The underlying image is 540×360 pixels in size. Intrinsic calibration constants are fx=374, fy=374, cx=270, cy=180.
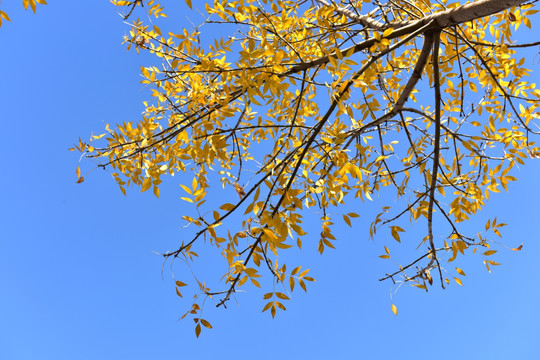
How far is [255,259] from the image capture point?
1669 millimetres

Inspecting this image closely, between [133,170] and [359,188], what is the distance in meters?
1.46

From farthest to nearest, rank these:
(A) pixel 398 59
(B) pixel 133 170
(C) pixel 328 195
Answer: (A) pixel 398 59 → (B) pixel 133 170 → (C) pixel 328 195

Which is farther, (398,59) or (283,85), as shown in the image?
(398,59)

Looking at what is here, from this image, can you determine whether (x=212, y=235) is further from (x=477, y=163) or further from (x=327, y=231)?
(x=477, y=163)

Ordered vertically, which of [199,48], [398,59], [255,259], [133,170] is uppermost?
[398,59]

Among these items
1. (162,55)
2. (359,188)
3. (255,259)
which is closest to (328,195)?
(359,188)

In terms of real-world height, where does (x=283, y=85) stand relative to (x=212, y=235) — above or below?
above

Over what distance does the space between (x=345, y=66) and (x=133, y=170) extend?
1563 millimetres

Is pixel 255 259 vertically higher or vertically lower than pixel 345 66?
lower

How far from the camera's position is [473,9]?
180 centimetres

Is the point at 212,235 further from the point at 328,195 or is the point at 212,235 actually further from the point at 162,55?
the point at 162,55

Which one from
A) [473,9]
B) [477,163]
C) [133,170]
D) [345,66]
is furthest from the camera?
[477,163]

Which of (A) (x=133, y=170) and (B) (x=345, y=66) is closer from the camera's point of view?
(B) (x=345, y=66)

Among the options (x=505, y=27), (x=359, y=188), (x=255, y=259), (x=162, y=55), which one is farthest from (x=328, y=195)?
(x=505, y=27)
